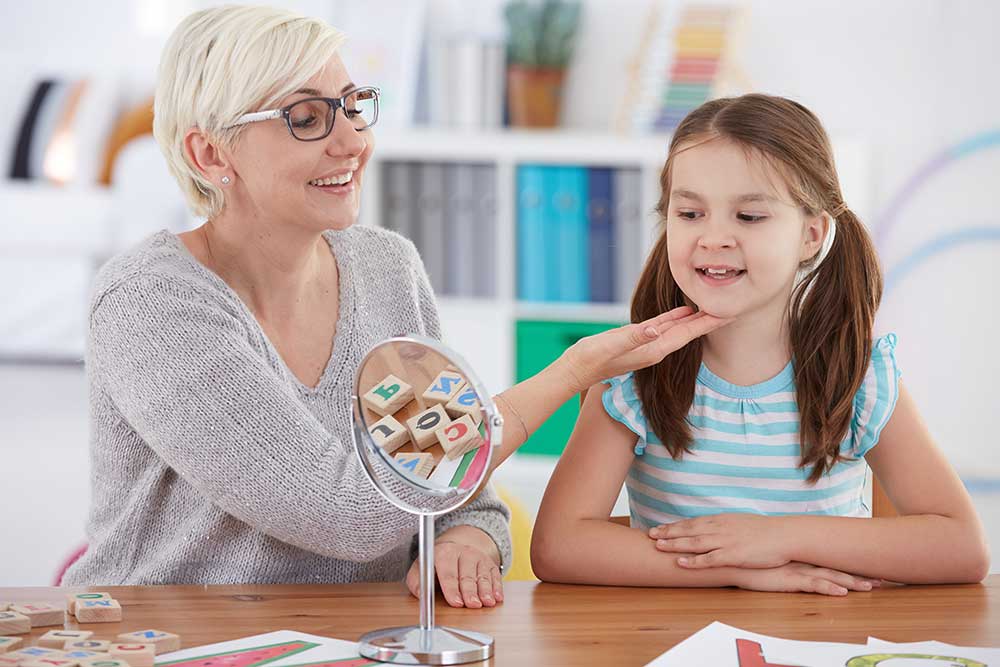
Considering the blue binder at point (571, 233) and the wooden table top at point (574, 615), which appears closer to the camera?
the wooden table top at point (574, 615)

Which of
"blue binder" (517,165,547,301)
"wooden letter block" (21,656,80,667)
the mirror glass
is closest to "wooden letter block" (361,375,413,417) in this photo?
the mirror glass

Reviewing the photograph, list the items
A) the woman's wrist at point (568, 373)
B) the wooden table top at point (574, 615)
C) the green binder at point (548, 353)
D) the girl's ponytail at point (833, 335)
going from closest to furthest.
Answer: the wooden table top at point (574, 615) → the woman's wrist at point (568, 373) → the girl's ponytail at point (833, 335) → the green binder at point (548, 353)

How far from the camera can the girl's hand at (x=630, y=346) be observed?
139 centimetres

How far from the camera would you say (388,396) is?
1.10 meters

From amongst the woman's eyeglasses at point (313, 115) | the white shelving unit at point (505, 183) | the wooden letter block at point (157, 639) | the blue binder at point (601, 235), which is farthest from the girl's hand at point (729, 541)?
the blue binder at point (601, 235)

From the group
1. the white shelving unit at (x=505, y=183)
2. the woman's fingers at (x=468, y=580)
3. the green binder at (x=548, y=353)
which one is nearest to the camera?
the woman's fingers at (x=468, y=580)

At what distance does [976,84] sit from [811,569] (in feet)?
9.18

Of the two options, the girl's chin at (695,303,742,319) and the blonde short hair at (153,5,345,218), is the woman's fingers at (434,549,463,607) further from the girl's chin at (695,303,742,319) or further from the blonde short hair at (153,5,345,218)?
the blonde short hair at (153,5,345,218)

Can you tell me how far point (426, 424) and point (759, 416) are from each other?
56 centimetres

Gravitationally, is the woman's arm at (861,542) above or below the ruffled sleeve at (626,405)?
below

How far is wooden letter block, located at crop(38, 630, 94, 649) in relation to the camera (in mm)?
1105

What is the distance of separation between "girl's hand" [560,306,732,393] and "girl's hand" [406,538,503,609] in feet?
0.70

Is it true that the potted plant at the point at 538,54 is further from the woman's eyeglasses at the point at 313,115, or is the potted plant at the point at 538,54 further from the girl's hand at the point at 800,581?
the girl's hand at the point at 800,581

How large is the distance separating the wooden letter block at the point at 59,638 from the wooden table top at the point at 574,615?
27mm
